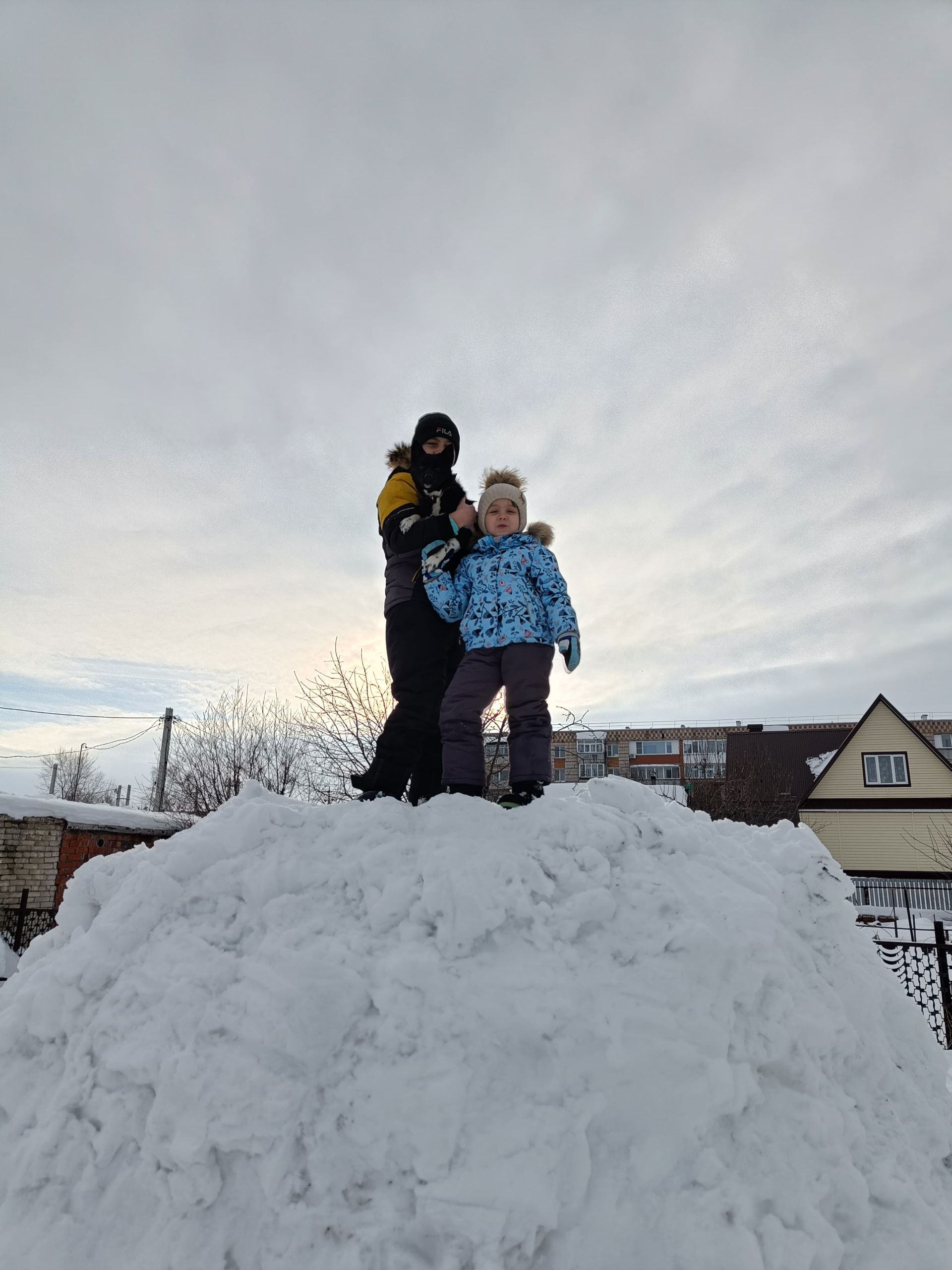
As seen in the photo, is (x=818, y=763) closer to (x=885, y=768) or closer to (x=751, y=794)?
(x=751, y=794)

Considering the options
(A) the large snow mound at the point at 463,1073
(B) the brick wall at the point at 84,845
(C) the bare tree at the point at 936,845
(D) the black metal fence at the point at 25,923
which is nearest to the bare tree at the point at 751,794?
(C) the bare tree at the point at 936,845

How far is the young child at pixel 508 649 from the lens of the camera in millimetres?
3100

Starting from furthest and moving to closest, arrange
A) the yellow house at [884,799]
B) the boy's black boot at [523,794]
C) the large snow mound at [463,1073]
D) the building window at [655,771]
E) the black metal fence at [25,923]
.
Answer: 1. the building window at [655,771]
2. the yellow house at [884,799]
3. the black metal fence at [25,923]
4. the boy's black boot at [523,794]
5. the large snow mound at [463,1073]

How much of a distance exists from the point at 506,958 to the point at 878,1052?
1355 mm

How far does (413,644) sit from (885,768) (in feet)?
68.9

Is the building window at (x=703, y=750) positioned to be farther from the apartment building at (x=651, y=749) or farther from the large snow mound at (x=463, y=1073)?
the large snow mound at (x=463, y=1073)

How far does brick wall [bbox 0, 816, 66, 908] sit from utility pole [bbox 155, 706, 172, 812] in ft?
43.5

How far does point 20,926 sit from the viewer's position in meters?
10.2

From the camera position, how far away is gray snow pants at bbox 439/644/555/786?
3.10 meters

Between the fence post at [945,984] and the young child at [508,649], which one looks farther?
the fence post at [945,984]

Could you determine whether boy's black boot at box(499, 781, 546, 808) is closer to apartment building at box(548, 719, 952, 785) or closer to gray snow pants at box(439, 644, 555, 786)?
gray snow pants at box(439, 644, 555, 786)

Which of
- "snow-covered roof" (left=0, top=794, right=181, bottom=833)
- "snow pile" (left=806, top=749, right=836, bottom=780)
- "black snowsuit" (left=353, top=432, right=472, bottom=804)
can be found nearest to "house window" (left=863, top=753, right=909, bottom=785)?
"snow pile" (left=806, top=749, right=836, bottom=780)

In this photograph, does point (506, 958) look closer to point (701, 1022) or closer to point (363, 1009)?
point (363, 1009)

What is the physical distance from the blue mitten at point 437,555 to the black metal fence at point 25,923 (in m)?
10.9
